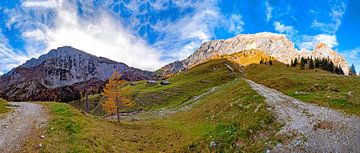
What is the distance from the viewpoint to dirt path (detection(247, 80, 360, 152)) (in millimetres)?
24312

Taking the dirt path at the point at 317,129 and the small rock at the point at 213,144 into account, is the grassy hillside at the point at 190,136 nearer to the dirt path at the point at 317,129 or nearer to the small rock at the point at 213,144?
the small rock at the point at 213,144

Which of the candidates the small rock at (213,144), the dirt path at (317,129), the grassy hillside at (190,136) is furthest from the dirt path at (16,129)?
the dirt path at (317,129)

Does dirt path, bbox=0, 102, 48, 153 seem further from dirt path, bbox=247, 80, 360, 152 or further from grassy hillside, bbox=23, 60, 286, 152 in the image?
dirt path, bbox=247, 80, 360, 152

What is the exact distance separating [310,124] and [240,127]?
7.28 m

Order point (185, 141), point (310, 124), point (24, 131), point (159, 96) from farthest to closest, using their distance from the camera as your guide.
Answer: point (159, 96)
point (185, 141)
point (310, 124)
point (24, 131)

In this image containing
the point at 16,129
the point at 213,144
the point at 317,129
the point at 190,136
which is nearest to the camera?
the point at 317,129

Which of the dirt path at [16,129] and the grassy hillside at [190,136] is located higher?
the dirt path at [16,129]

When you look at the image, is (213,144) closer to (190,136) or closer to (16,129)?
(190,136)

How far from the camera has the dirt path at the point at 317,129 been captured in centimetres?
2431

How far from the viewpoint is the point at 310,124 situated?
1177 inches

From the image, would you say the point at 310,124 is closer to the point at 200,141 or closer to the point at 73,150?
the point at 200,141

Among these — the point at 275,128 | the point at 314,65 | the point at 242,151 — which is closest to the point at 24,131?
the point at 242,151

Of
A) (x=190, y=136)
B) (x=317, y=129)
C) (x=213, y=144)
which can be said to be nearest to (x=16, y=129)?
(x=213, y=144)

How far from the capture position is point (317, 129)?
28.2 m
